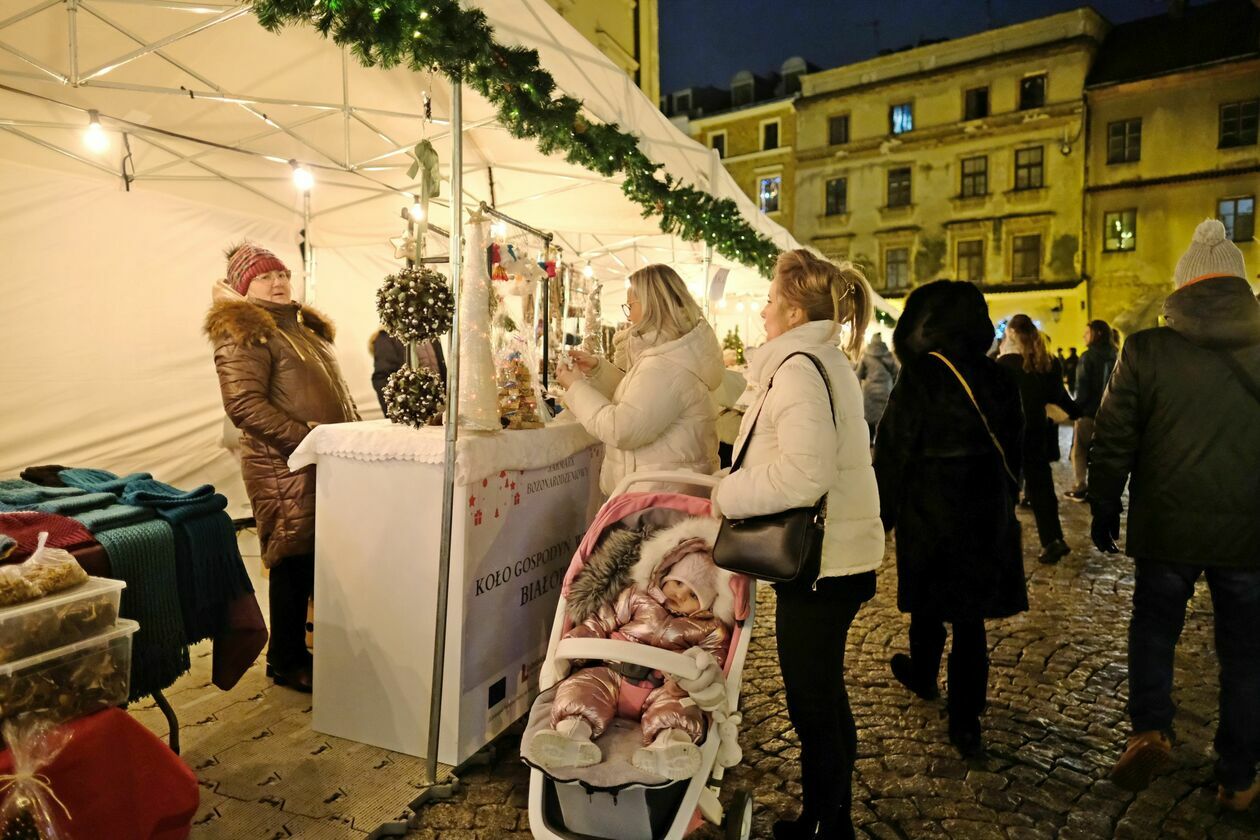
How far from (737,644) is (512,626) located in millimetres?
1152

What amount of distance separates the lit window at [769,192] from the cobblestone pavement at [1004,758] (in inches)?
1083

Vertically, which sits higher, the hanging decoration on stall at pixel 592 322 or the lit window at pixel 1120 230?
the lit window at pixel 1120 230

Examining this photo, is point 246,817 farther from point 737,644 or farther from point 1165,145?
point 1165,145

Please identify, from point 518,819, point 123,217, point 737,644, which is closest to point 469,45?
point 737,644

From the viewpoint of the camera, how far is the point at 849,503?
87.7 inches

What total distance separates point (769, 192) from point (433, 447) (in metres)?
29.6

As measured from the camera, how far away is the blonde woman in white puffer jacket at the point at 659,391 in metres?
2.83

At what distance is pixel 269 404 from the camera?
3275 mm

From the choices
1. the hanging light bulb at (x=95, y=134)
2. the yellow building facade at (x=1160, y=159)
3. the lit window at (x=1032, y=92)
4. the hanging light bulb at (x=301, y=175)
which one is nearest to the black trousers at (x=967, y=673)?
the hanging light bulb at (x=301, y=175)

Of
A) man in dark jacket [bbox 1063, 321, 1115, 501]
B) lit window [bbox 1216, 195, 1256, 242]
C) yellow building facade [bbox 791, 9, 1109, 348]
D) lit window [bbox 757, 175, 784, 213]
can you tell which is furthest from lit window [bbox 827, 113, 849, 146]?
man in dark jacket [bbox 1063, 321, 1115, 501]

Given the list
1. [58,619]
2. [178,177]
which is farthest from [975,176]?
[58,619]

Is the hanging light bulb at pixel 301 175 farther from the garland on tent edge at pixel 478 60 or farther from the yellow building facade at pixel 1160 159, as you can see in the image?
the yellow building facade at pixel 1160 159

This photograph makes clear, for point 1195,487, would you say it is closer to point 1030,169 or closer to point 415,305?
point 415,305

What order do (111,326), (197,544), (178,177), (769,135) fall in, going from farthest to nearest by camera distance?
(769,135)
(178,177)
(111,326)
(197,544)
